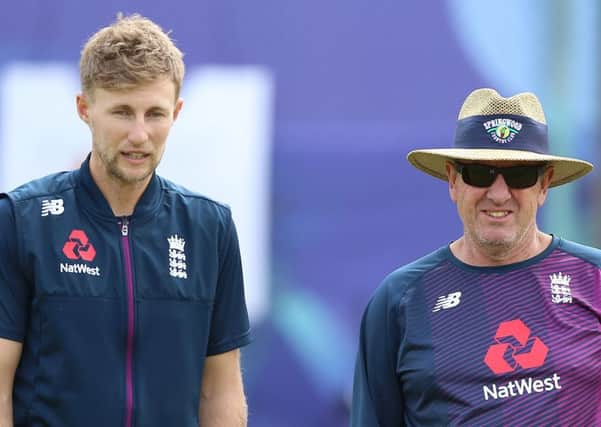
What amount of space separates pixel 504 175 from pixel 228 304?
895 mm

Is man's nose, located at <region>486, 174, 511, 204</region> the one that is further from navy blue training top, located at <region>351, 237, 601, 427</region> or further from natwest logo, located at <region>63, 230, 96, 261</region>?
natwest logo, located at <region>63, 230, 96, 261</region>

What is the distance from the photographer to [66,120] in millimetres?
5891

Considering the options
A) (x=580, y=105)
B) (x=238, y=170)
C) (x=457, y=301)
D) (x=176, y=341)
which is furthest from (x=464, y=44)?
Answer: (x=176, y=341)

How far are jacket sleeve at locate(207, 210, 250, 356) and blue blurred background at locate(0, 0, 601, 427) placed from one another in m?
2.22

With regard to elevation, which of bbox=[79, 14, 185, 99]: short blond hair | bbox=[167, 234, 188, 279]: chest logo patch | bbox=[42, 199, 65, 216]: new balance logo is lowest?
bbox=[167, 234, 188, 279]: chest logo patch

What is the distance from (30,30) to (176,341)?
2814mm

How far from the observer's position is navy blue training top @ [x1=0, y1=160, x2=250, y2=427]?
337 centimetres

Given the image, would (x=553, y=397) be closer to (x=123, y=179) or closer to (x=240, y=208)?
(x=123, y=179)

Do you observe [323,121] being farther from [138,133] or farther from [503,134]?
[138,133]

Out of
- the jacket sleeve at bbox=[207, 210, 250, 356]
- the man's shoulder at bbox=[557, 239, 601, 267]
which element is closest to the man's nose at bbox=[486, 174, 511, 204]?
the man's shoulder at bbox=[557, 239, 601, 267]

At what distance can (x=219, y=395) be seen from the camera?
12.1 ft

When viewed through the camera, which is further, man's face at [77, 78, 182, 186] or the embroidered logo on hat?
the embroidered logo on hat

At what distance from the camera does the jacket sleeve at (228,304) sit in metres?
3.66

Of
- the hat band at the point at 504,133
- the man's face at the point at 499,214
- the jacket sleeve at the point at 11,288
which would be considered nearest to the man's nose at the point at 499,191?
the man's face at the point at 499,214
